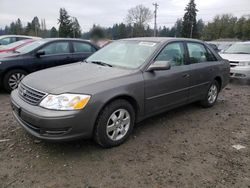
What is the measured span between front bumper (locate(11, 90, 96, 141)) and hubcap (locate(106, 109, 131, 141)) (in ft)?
1.13

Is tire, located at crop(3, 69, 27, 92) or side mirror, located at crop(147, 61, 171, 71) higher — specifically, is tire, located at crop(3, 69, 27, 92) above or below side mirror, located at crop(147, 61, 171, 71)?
below

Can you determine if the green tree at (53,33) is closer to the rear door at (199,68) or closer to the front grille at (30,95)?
the rear door at (199,68)

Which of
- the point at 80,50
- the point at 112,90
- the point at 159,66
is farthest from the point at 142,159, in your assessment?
the point at 80,50

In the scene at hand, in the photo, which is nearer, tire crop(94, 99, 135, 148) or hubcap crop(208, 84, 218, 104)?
tire crop(94, 99, 135, 148)

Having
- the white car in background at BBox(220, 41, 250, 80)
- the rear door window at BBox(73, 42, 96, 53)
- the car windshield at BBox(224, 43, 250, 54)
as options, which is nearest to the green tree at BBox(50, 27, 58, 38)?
the rear door window at BBox(73, 42, 96, 53)

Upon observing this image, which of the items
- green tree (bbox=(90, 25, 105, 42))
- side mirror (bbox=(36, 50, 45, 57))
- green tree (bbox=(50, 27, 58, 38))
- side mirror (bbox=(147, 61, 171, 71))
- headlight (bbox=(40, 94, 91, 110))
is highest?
green tree (bbox=(50, 27, 58, 38))

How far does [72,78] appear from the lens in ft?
10.5

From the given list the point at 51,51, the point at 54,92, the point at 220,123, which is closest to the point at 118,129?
the point at 54,92

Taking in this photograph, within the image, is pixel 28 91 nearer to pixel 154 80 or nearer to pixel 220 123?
pixel 154 80

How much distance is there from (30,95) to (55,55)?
383 cm

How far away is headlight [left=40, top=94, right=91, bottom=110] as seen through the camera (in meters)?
2.77

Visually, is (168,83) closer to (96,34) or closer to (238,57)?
(238,57)

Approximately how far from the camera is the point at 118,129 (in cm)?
334

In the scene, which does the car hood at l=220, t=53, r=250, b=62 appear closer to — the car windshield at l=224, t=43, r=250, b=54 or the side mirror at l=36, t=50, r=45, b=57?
the car windshield at l=224, t=43, r=250, b=54
